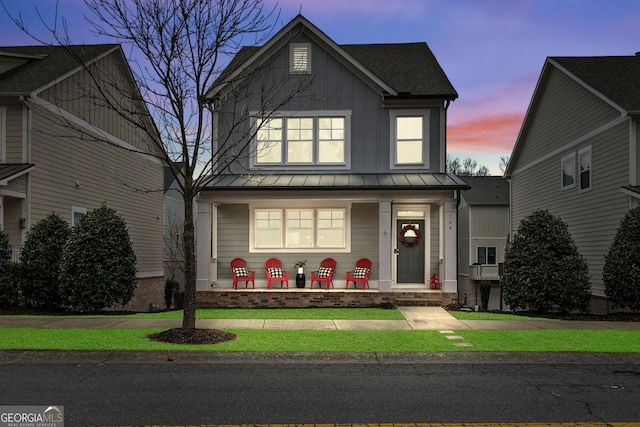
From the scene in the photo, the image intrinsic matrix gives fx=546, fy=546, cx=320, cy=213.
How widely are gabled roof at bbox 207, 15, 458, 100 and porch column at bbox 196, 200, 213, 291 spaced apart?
3.61 metres

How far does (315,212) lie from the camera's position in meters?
17.8

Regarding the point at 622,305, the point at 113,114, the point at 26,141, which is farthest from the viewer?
the point at 113,114

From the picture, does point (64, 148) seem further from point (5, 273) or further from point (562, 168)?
point (562, 168)

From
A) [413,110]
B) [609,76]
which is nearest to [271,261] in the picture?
[413,110]

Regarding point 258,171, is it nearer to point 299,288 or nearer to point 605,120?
point 299,288

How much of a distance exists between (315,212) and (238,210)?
2.53 meters

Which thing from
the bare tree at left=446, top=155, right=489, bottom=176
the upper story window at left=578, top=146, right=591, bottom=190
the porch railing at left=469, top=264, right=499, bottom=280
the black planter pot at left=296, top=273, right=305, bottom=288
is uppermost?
A: the bare tree at left=446, top=155, right=489, bottom=176

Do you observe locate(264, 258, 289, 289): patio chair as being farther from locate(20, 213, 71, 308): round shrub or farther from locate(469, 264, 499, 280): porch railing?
locate(469, 264, 499, 280): porch railing

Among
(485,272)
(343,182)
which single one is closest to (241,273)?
(343,182)

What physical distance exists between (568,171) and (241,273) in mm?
12560

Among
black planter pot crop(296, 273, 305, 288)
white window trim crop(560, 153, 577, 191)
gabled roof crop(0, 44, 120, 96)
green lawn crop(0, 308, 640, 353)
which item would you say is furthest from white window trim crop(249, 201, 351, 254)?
white window trim crop(560, 153, 577, 191)

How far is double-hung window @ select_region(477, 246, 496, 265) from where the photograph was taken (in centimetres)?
3494

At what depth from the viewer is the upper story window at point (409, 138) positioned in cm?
1741

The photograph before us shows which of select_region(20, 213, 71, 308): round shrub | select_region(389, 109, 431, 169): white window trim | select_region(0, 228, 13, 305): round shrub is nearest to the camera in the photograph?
select_region(0, 228, 13, 305): round shrub
